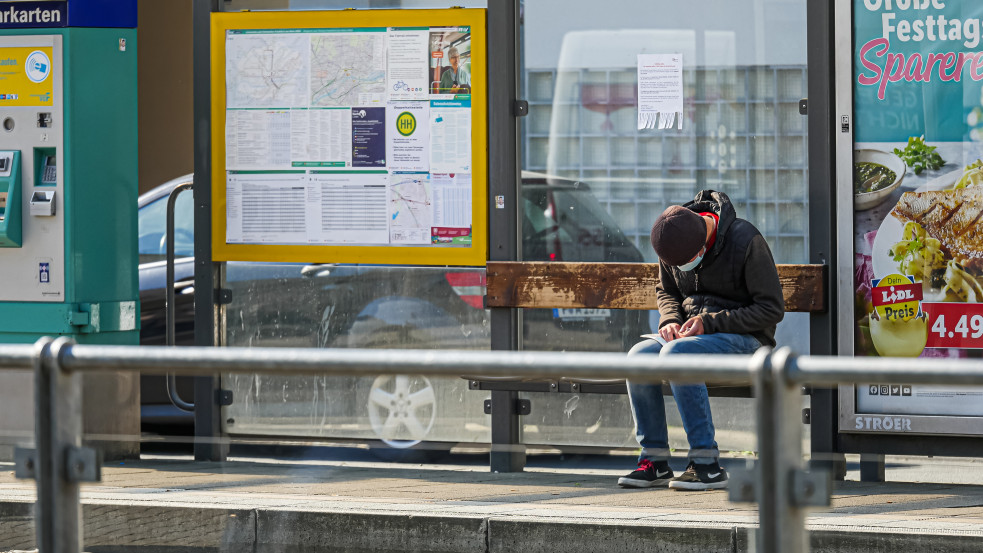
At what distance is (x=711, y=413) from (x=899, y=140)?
238 cm

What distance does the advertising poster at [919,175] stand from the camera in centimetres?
562

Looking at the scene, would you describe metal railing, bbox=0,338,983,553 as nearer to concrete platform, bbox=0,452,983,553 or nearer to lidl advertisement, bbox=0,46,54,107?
concrete platform, bbox=0,452,983,553

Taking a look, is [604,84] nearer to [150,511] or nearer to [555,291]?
[555,291]

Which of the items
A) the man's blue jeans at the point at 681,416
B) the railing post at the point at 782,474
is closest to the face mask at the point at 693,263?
the man's blue jeans at the point at 681,416

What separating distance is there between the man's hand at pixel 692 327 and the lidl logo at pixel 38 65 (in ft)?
10.5

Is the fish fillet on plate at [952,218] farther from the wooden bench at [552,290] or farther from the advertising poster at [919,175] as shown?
the wooden bench at [552,290]

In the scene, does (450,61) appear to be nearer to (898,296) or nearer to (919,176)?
(919,176)

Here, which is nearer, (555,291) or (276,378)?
(276,378)

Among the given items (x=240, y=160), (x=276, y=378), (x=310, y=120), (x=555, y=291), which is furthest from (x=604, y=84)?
(x=276, y=378)

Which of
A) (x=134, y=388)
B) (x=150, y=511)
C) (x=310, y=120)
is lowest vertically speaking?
(x=150, y=511)

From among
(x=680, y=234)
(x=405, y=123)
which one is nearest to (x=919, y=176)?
(x=680, y=234)

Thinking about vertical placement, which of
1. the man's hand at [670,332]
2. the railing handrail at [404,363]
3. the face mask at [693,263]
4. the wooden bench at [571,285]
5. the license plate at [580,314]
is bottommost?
the man's hand at [670,332]

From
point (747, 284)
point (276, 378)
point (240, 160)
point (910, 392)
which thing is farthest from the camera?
point (240, 160)

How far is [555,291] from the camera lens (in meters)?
6.06
